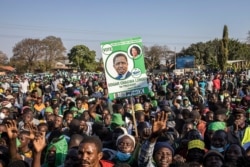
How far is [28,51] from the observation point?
210 ft

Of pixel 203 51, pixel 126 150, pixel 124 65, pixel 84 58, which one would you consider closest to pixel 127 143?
pixel 126 150

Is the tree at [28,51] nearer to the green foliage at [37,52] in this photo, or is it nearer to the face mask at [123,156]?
the green foliage at [37,52]

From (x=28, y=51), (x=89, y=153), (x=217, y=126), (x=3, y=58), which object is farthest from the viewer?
(x=3, y=58)

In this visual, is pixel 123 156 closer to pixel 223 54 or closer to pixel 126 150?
pixel 126 150

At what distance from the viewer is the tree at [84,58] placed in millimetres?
63719

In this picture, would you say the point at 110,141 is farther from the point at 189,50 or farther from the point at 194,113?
the point at 189,50

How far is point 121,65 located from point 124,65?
52 mm

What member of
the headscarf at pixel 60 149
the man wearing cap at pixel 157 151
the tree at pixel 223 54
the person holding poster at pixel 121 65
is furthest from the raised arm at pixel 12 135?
the tree at pixel 223 54

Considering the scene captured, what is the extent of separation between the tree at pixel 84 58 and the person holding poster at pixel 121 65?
5680 centimetres

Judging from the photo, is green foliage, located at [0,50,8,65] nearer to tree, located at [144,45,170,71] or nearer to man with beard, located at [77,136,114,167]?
tree, located at [144,45,170,71]

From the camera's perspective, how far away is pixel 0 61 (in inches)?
2643

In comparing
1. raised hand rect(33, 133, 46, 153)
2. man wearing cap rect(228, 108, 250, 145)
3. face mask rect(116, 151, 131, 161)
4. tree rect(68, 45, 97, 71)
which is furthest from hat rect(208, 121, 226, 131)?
tree rect(68, 45, 97, 71)

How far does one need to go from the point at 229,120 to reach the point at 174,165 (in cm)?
308

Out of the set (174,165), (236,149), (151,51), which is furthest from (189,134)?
(151,51)
